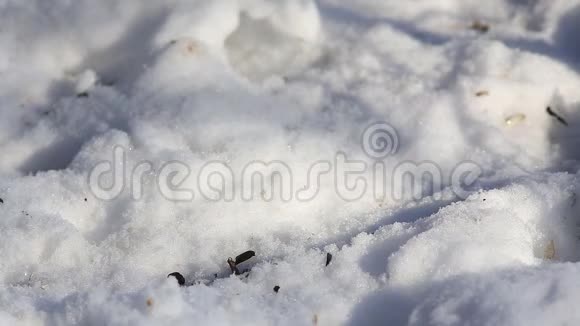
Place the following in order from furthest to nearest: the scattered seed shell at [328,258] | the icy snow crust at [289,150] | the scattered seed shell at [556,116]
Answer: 1. the scattered seed shell at [556,116]
2. the scattered seed shell at [328,258]
3. the icy snow crust at [289,150]

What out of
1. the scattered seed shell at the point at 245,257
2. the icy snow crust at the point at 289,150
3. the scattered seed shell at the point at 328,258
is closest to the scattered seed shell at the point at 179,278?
the icy snow crust at the point at 289,150

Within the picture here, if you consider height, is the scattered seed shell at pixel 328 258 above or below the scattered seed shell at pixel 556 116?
below

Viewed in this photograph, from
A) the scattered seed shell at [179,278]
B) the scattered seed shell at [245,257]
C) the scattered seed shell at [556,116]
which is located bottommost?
the scattered seed shell at [179,278]

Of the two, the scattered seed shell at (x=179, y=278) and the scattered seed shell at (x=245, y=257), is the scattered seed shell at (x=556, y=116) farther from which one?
the scattered seed shell at (x=179, y=278)

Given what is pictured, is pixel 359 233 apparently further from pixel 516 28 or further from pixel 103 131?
pixel 516 28

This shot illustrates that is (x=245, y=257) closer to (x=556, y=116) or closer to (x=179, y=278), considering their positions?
(x=179, y=278)

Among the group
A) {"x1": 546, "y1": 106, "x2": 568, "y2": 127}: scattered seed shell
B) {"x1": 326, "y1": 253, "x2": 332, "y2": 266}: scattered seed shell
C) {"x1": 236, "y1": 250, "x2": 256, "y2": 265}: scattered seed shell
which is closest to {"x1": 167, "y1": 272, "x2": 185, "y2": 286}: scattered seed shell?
{"x1": 236, "y1": 250, "x2": 256, "y2": 265}: scattered seed shell

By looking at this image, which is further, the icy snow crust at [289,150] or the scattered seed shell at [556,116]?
the scattered seed shell at [556,116]

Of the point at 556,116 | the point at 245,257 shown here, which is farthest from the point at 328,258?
the point at 556,116
